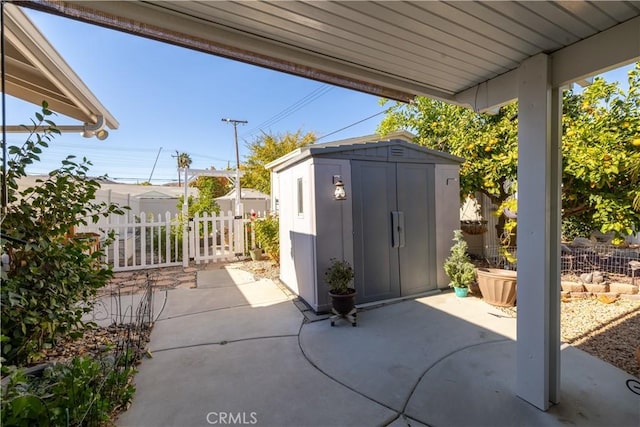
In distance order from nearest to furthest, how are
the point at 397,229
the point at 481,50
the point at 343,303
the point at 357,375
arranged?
1. the point at 481,50
2. the point at 357,375
3. the point at 343,303
4. the point at 397,229

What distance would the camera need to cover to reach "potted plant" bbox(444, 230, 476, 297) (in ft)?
14.3

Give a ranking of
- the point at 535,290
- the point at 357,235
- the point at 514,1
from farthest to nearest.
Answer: the point at 357,235
the point at 535,290
the point at 514,1

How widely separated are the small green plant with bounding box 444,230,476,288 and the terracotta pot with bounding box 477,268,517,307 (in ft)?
0.52

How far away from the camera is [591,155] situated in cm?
400

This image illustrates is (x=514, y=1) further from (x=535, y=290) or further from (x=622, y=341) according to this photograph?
(x=622, y=341)

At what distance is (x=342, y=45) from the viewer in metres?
1.82

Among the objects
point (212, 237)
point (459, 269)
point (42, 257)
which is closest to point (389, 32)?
point (42, 257)

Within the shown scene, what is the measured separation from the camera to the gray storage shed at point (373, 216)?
391cm

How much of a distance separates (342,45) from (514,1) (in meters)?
0.91

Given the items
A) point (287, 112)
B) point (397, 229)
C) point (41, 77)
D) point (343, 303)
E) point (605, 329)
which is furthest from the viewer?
point (287, 112)

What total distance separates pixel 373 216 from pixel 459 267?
5.20ft

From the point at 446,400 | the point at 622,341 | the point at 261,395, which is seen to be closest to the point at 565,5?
the point at 446,400

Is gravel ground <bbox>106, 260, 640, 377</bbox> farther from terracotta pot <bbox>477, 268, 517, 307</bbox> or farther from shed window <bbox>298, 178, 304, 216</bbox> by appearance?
shed window <bbox>298, 178, 304, 216</bbox>

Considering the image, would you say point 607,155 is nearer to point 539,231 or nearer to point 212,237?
point 539,231
